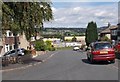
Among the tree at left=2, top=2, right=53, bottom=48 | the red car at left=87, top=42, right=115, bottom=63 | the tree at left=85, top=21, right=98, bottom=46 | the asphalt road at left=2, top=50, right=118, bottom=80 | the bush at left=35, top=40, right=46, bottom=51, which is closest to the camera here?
the asphalt road at left=2, top=50, right=118, bottom=80

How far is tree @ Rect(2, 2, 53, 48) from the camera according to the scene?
76.3 ft

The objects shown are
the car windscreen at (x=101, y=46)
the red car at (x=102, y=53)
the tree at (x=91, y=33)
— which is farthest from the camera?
the tree at (x=91, y=33)

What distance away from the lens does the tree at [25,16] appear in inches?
915

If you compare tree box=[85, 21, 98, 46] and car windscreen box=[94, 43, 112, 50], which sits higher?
tree box=[85, 21, 98, 46]

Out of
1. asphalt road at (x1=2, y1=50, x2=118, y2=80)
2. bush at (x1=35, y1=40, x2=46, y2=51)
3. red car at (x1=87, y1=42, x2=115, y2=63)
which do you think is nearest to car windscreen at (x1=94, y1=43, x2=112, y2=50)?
red car at (x1=87, y1=42, x2=115, y2=63)

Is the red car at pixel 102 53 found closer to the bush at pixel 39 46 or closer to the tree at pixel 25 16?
the tree at pixel 25 16

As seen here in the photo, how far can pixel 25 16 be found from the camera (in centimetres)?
2478

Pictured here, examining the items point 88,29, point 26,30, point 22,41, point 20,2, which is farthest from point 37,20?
point 88,29

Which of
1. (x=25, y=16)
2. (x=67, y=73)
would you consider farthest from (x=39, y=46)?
(x=67, y=73)

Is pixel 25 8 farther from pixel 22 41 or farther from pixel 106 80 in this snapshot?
pixel 22 41

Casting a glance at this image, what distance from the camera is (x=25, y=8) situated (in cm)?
2458

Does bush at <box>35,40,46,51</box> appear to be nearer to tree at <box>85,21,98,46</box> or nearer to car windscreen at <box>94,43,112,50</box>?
tree at <box>85,21,98,46</box>

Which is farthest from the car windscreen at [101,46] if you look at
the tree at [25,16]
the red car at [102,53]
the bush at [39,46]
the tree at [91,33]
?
the tree at [91,33]

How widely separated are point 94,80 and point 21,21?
11.5 metres
